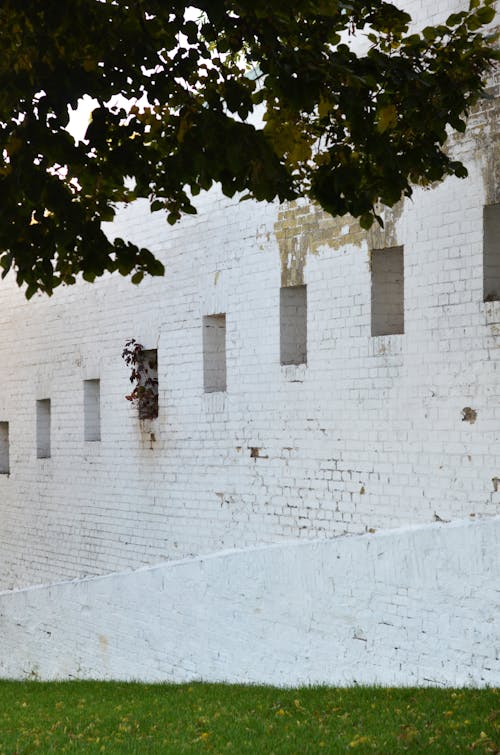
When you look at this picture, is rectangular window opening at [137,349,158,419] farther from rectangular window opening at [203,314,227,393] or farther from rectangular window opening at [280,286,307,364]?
rectangular window opening at [280,286,307,364]

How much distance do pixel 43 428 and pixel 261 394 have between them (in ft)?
19.2

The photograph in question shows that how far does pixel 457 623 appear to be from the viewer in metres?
9.59

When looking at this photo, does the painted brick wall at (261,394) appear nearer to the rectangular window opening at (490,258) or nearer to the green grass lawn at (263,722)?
the rectangular window opening at (490,258)

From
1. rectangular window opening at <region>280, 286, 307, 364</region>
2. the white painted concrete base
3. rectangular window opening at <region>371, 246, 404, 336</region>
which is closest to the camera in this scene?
the white painted concrete base

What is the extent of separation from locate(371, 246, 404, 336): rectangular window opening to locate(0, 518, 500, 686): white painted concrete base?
6.08 ft

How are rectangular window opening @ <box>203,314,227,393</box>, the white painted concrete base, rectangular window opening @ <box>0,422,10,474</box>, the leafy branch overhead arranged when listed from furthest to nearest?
1. rectangular window opening @ <box>0,422,10,474</box>
2. rectangular window opening @ <box>203,314,227,393</box>
3. the white painted concrete base
4. the leafy branch overhead

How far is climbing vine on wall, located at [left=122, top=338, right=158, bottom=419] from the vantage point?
14367 mm

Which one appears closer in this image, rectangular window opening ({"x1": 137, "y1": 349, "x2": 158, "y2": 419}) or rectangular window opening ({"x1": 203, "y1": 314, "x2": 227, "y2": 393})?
rectangular window opening ({"x1": 203, "y1": 314, "x2": 227, "y2": 393})

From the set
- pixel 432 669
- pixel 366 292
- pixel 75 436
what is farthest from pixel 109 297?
pixel 432 669

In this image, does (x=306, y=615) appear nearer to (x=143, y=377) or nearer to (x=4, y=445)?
(x=143, y=377)

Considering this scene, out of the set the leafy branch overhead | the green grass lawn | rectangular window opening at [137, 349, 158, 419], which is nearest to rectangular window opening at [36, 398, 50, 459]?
rectangular window opening at [137, 349, 158, 419]

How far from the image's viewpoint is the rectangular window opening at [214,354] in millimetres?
13336

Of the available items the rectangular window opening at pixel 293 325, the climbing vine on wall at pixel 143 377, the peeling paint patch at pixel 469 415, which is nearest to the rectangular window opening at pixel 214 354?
the climbing vine on wall at pixel 143 377

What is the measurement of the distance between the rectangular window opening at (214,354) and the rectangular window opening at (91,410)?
9.53ft
